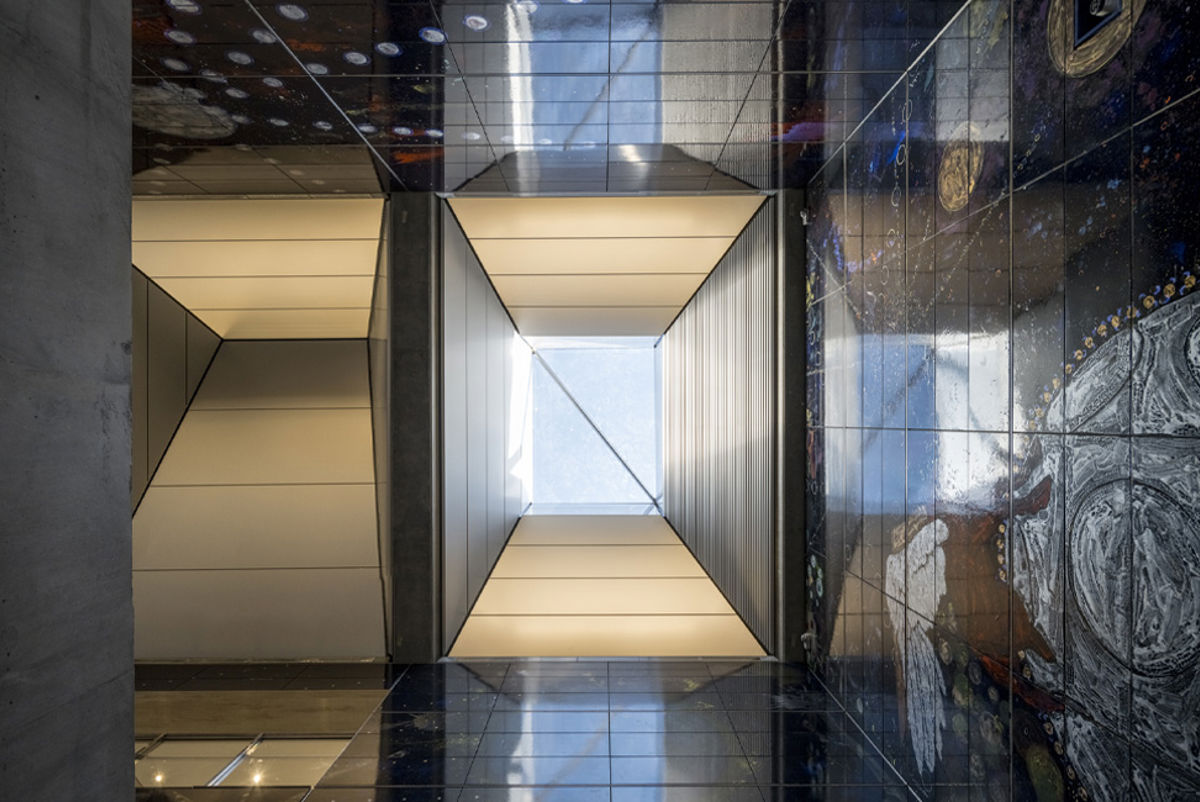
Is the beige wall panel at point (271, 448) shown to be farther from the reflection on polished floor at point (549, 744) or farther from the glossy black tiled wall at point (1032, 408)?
the glossy black tiled wall at point (1032, 408)

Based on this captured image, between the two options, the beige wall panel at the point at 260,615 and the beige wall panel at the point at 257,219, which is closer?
the beige wall panel at the point at 257,219

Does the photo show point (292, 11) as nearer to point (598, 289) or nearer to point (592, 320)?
point (598, 289)

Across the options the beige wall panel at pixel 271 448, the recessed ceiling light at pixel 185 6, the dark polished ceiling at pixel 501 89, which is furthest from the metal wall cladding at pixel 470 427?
the recessed ceiling light at pixel 185 6

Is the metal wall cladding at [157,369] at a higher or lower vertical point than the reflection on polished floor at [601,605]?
higher

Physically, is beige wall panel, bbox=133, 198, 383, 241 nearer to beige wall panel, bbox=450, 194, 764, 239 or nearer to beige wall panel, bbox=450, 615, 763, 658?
beige wall panel, bbox=450, 194, 764, 239

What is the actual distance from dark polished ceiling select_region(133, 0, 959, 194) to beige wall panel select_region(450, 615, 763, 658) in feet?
14.6

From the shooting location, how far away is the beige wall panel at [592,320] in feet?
47.4

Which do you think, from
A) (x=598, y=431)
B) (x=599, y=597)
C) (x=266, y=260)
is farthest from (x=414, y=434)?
(x=598, y=431)

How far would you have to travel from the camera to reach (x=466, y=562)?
10188mm

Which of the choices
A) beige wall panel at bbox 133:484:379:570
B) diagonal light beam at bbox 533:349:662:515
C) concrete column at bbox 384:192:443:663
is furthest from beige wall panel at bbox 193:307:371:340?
diagonal light beam at bbox 533:349:662:515

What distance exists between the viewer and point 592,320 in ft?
51.2

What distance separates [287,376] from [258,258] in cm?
174

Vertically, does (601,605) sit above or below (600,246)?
below

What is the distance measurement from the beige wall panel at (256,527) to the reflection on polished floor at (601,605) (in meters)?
1.65
